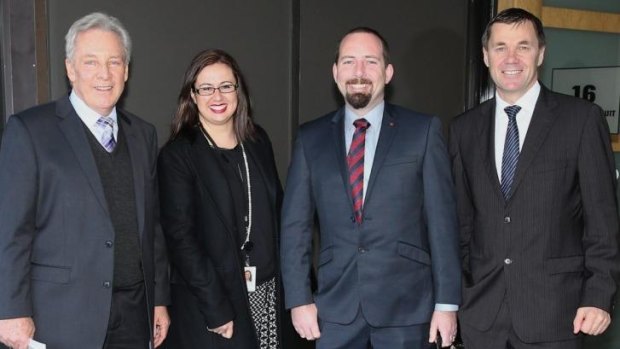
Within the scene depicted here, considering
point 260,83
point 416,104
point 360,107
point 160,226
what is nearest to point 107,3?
point 260,83

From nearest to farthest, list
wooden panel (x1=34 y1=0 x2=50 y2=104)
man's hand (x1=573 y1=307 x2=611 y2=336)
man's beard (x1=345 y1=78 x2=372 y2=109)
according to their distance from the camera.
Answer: man's hand (x1=573 y1=307 x2=611 y2=336) < man's beard (x1=345 y1=78 x2=372 y2=109) < wooden panel (x1=34 y1=0 x2=50 y2=104)

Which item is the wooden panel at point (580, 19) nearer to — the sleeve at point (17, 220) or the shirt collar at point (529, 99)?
the shirt collar at point (529, 99)

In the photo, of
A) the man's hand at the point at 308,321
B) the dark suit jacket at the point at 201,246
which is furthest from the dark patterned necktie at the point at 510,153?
the dark suit jacket at the point at 201,246

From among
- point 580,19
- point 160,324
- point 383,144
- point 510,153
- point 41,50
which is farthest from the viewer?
point 580,19

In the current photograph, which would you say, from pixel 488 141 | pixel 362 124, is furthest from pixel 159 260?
pixel 488 141

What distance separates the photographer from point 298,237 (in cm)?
288

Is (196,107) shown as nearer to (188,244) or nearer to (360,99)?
(188,244)

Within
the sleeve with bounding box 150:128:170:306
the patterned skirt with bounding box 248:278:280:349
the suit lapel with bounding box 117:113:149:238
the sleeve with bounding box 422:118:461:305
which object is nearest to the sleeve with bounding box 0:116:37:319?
the suit lapel with bounding box 117:113:149:238

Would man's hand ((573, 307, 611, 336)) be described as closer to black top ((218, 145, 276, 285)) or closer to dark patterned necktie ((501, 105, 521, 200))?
dark patterned necktie ((501, 105, 521, 200))

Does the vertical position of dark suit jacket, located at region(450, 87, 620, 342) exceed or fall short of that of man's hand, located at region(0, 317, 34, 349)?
it exceeds it

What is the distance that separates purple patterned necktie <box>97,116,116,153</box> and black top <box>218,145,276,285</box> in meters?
0.51

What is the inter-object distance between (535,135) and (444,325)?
83 centimetres

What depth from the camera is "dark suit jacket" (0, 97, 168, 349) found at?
2.48m

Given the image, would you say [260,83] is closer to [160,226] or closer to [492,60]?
[160,226]
